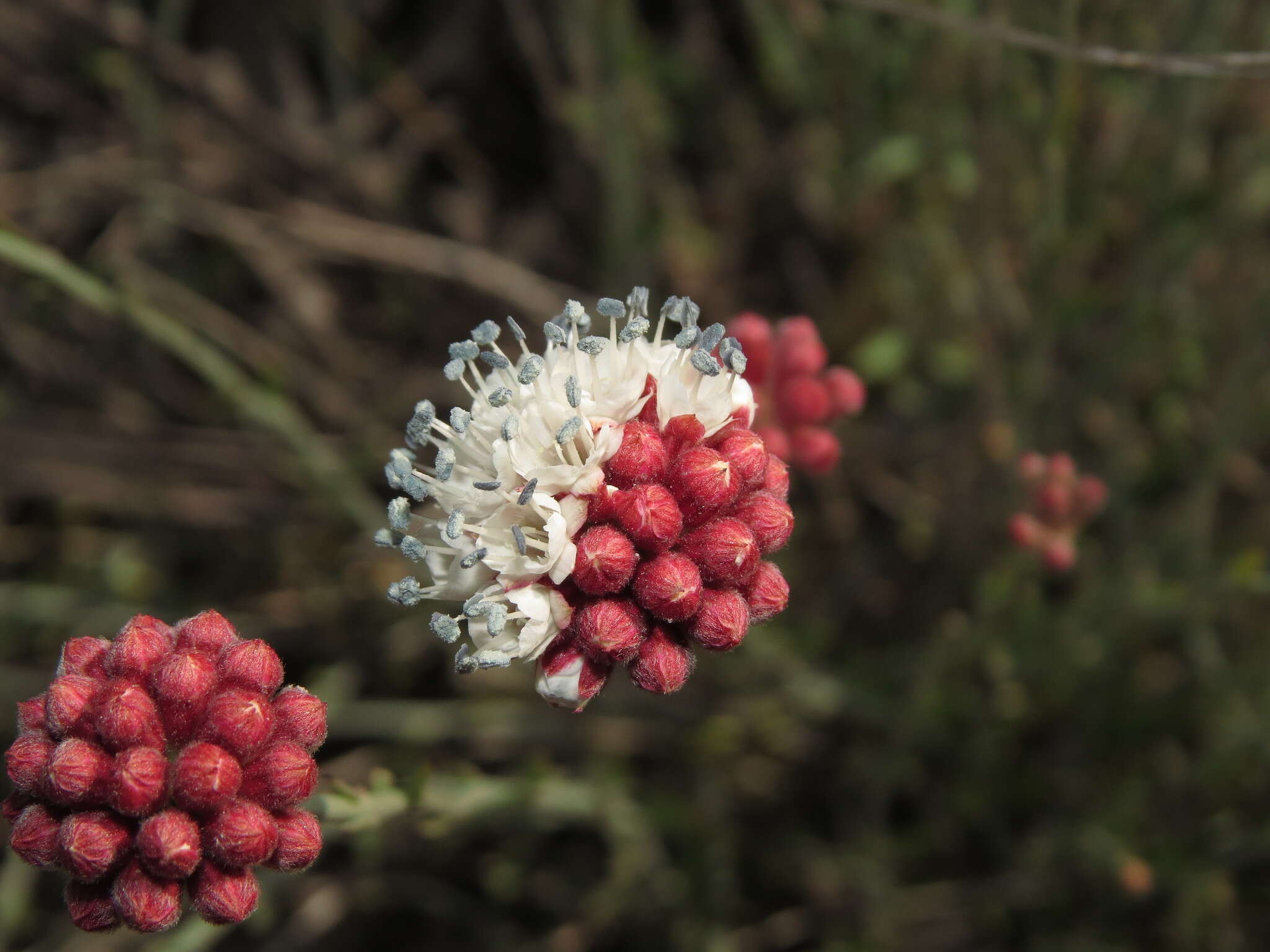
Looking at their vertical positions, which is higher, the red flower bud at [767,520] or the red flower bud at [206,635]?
the red flower bud at [767,520]

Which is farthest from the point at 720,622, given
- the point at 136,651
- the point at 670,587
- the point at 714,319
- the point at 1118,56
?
the point at 714,319

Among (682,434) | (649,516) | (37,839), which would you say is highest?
(682,434)

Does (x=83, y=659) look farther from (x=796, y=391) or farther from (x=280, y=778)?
(x=796, y=391)

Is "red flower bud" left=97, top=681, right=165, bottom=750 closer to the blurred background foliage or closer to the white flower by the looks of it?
the white flower

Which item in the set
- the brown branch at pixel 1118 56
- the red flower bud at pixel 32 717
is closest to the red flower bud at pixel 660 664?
the red flower bud at pixel 32 717

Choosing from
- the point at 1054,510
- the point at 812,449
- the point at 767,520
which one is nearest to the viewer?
the point at 767,520

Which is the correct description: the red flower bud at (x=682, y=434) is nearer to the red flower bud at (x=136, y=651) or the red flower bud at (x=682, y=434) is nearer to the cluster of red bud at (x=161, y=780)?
the cluster of red bud at (x=161, y=780)
